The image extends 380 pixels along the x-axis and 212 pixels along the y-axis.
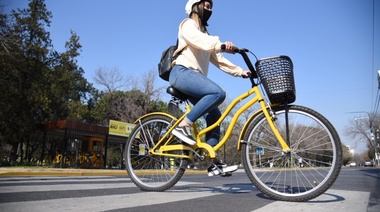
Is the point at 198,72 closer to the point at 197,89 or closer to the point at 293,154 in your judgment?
the point at 197,89

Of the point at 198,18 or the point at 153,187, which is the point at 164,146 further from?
the point at 198,18

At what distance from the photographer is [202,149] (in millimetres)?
3111

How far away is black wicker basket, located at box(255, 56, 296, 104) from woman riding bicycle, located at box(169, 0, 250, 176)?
36 cm

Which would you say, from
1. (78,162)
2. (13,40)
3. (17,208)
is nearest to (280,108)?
(17,208)

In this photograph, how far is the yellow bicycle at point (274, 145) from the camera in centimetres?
250

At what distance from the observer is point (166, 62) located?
10.9 feet

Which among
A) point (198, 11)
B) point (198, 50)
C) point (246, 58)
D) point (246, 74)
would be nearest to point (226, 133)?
point (246, 74)

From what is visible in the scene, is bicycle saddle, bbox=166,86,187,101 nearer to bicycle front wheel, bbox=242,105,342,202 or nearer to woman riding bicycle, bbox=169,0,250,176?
woman riding bicycle, bbox=169,0,250,176

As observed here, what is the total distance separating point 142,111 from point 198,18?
31245 millimetres

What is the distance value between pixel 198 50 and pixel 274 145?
128 cm

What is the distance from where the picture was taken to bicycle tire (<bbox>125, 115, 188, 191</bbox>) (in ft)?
10.7

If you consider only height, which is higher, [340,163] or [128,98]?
[128,98]

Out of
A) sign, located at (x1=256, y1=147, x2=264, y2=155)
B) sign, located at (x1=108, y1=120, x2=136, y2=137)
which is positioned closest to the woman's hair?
sign, located at (x1=256, y1=147, x2=264, y2=155)

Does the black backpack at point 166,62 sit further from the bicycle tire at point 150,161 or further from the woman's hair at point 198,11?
the bicycle tire at point 150,161
